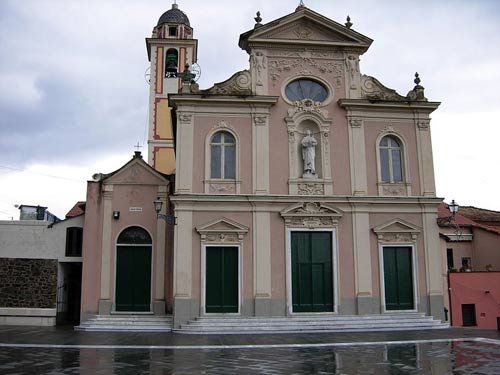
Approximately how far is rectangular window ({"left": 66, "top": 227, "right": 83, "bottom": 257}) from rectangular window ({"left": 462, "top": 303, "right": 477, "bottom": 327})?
16745mm

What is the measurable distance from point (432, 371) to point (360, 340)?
520 centimetres

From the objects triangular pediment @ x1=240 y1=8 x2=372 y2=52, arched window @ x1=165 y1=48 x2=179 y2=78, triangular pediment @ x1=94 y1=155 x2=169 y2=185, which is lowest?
triangular pediment @ x1=94 y1=155 x2=169 y2=185

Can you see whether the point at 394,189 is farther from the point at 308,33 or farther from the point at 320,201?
the point at 308,33

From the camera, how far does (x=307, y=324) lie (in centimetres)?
1855

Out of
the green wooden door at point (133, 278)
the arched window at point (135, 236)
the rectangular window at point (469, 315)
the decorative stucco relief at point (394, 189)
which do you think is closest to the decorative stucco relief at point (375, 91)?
the decorative stucco relief at point (394, 189)

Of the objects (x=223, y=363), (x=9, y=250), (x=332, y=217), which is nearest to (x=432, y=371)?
(x=223, y=363)

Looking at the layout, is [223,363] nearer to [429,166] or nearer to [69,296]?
[429,166]

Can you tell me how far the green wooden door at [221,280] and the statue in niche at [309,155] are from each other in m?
3.99

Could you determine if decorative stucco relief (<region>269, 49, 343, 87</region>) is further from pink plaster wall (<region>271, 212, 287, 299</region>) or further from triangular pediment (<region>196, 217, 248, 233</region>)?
triangular pediment (<region>196, 217, 248, 233</region>)

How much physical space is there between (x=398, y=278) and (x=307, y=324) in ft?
13.9

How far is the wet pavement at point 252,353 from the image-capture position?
1100 centimetres

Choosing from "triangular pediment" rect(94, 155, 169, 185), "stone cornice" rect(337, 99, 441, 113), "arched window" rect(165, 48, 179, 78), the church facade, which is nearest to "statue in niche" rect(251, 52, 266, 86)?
the church facade

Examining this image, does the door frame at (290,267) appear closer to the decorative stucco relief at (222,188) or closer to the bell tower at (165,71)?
the decorative stucco relief at (222,188)

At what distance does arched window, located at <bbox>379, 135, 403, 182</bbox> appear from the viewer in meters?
21.2
